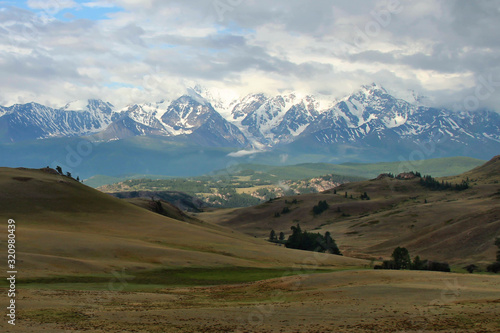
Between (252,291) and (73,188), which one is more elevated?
(73,188)

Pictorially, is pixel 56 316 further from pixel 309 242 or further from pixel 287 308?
pixel 309 242

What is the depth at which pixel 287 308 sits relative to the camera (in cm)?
4825

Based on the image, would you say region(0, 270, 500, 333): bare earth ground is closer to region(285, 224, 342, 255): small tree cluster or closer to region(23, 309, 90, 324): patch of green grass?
region(23, 309, 90, 324): patch of green grass

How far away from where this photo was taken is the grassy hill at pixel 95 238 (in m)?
78.5

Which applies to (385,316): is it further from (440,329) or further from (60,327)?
(60,327)

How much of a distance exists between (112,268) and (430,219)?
481ft

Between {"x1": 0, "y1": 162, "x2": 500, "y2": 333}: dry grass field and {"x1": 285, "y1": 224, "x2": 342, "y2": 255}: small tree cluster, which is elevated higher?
{"x1": 0, "y1": 162, "x2": 500, "y2": 333}: dry grass field

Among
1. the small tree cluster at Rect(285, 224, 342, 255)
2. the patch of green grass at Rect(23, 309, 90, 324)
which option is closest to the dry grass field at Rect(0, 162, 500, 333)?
the patch of green grass at Rect(23, 309, 90, 324)

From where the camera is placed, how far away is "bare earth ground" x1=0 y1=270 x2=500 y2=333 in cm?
4037

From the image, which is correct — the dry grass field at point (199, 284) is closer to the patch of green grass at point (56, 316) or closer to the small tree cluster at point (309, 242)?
the patch of green grass at point (56, 316)

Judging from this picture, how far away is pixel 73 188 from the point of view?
142 m

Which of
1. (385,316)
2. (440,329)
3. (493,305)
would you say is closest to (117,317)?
(385,316)

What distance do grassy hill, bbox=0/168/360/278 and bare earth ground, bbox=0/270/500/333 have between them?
18795 mm

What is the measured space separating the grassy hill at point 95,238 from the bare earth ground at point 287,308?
740 inches
